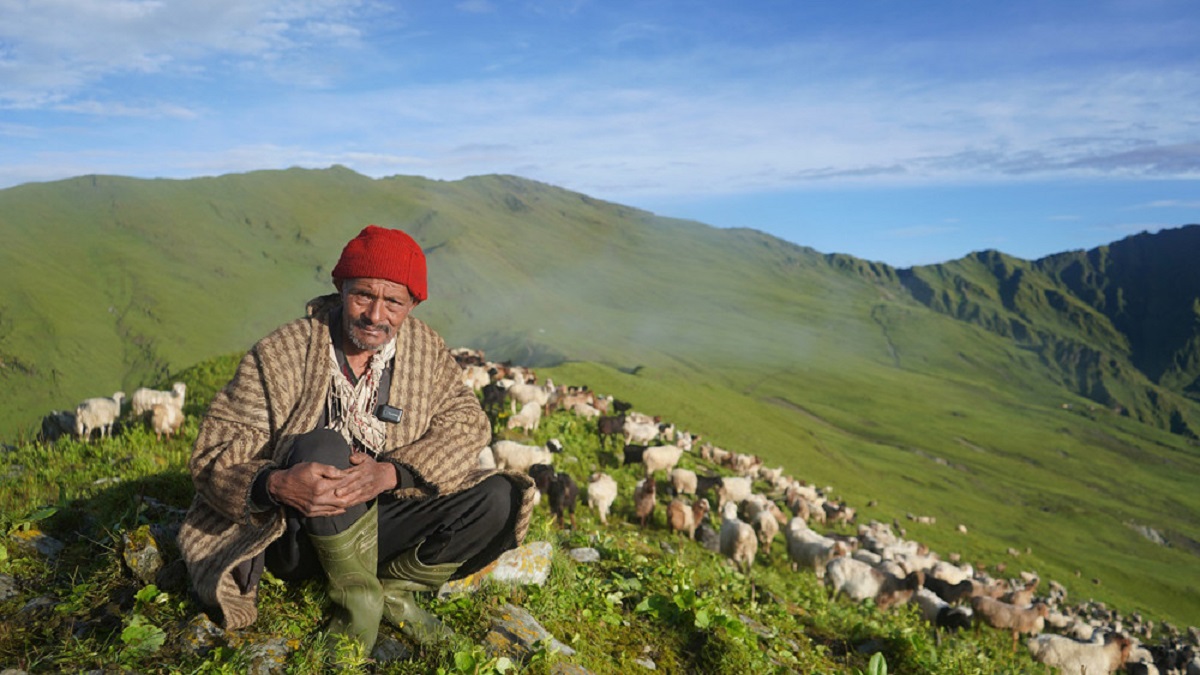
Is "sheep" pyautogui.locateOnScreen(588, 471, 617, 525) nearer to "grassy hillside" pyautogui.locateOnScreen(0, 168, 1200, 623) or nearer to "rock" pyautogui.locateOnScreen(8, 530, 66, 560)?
"rock" pyautogui.locateOnScreen(8, 530, 66, 560)

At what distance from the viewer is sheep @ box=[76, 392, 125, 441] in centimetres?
1304

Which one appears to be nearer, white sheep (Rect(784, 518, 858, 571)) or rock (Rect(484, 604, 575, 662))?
rock (Rect(484, 604, 575, 662))

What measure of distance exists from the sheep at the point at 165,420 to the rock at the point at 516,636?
29.7ft

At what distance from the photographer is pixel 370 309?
195 inches

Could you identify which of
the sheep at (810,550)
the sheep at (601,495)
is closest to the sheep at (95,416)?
the sheep at (601,495)

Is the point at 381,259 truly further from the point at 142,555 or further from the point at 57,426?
the point at 57,426

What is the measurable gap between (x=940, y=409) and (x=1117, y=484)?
3520cm

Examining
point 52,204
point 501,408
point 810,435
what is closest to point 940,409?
point 810,435

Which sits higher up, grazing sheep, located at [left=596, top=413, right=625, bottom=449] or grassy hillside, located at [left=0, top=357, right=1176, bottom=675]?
grassy hillside, located at [left=0, top=357, right=1176, bottom=675]

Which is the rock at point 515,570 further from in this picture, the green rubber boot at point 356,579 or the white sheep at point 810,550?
the white sheep at point 810,550

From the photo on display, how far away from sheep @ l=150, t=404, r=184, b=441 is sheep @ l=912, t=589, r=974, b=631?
14074mm

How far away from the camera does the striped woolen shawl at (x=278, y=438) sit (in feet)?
14.8

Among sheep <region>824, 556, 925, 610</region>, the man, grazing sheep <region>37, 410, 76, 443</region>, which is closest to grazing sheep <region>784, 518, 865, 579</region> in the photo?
sheep <region>824, 556, 925, 610</region>

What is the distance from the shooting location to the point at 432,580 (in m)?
5.20
